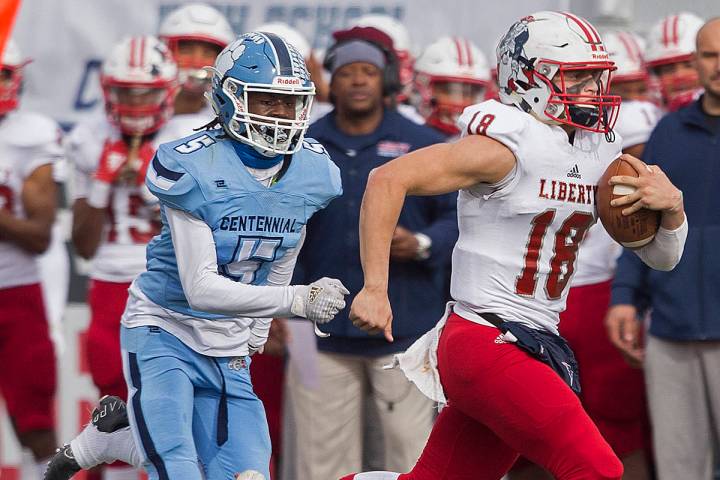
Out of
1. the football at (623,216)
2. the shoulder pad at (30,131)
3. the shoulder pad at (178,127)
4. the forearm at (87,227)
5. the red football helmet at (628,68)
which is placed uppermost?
the football at (623,216)

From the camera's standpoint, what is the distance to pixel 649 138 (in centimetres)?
584

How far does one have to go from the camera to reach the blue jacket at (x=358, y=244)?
582 cm

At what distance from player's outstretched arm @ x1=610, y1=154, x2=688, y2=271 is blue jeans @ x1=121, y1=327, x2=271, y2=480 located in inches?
50.5

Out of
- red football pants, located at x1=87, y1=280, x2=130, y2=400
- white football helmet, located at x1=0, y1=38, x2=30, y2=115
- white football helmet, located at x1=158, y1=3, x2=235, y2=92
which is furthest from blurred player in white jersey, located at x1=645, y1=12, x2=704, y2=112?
white football helmet, located at x1=0, y1=38, x2=30, y2=115

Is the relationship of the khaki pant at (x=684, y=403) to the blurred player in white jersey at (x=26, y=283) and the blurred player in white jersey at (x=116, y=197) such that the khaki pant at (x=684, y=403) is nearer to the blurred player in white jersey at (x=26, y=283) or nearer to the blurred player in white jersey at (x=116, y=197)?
the blurred player in white jersey at (x=116, y=197)

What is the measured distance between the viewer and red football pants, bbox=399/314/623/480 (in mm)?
4238

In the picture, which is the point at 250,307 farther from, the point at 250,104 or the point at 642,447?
the point at 642,447

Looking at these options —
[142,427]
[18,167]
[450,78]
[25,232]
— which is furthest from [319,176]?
[450,78]

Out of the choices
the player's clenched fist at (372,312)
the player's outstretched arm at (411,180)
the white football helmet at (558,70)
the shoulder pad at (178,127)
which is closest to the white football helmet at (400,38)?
the shoulder pad at (178,127)

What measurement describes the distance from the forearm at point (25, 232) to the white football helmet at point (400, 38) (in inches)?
74.5

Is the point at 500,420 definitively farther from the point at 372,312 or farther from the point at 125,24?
the point at 125,24

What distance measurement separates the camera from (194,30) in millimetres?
7098

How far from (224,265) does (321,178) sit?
0.40 meters

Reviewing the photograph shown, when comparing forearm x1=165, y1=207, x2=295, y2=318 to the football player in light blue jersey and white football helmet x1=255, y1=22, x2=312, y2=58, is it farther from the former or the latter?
white football helmet x1=255, y1=22, x2=312, y2=58
